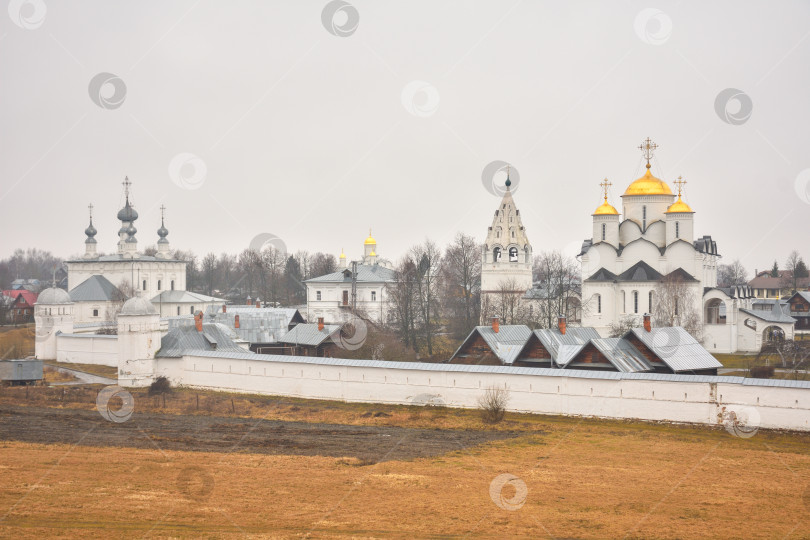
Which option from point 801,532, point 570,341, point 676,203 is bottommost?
point 801,532

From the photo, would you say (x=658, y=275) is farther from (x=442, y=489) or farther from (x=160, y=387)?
(x=442, y=489)

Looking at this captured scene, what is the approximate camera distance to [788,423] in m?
21.6

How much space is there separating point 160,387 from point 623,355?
1545cm

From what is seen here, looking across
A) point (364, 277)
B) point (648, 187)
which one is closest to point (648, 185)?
point (648, 187)

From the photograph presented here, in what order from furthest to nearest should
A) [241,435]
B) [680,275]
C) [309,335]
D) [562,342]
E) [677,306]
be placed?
[680,275], [677,306], [309,335], [562,342], [241,435]

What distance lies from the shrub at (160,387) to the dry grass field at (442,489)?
6.72m

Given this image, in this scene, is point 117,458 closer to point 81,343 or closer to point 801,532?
point 801,532

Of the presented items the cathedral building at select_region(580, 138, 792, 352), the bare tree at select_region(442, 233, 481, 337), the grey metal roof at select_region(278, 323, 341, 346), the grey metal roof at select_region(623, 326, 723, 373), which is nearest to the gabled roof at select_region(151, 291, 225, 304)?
the bare tree at select_region(442, 233, 481, 337)

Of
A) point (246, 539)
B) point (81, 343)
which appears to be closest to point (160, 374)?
point (81, 343)

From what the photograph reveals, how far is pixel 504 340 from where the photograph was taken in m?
31.0

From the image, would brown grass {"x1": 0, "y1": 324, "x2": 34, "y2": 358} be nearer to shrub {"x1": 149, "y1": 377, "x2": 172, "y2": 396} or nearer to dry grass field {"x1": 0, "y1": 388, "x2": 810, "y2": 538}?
shrub {"x1": 149, "y1": 377, "x2": 172, "y2": 396}

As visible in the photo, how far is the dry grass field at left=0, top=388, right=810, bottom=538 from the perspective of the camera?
49.3ft

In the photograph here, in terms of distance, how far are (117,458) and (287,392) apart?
9886 mm

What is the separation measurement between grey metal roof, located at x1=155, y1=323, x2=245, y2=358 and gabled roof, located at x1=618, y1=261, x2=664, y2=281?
20.1m
